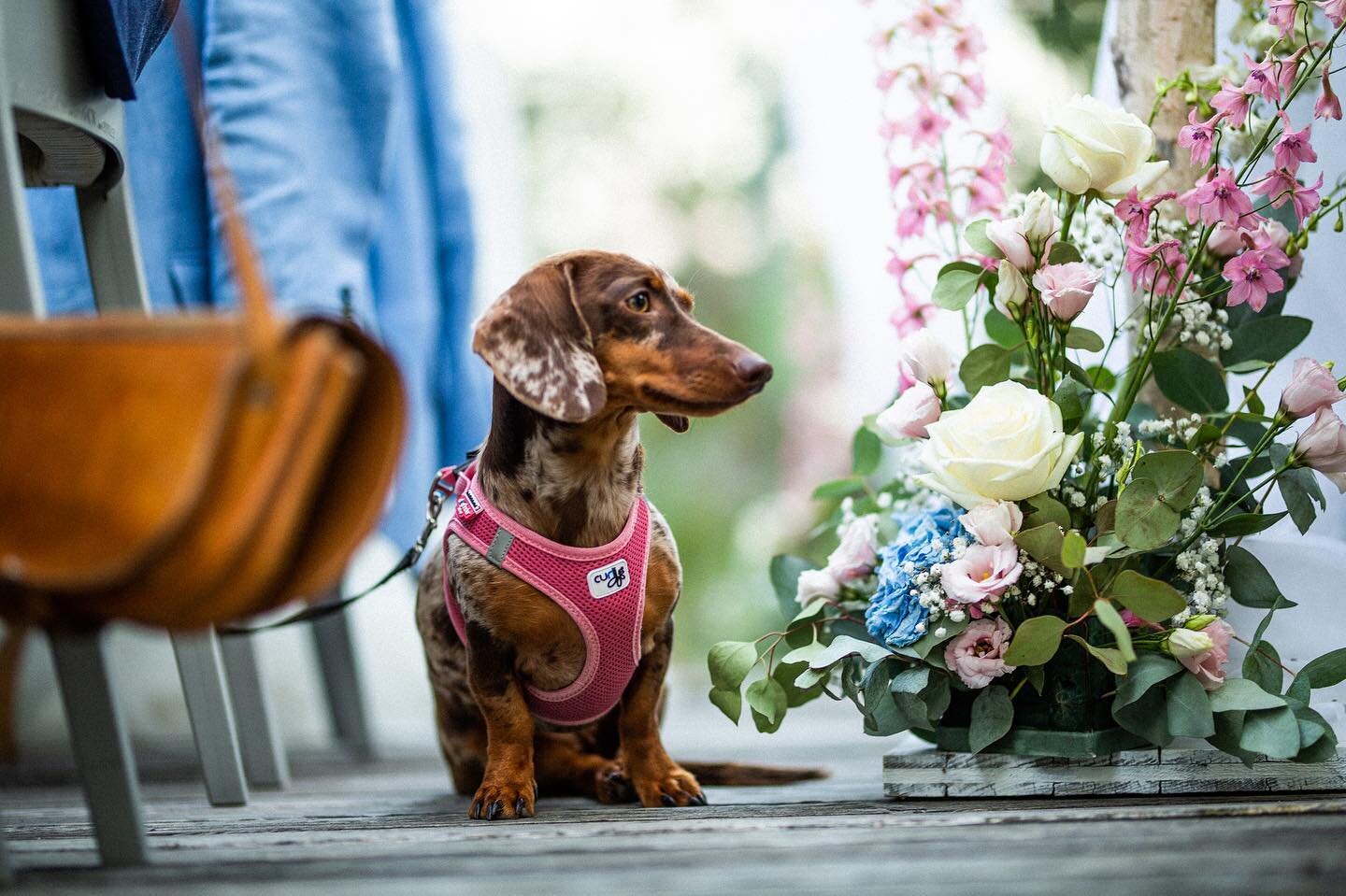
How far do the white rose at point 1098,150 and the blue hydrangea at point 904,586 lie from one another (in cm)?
43

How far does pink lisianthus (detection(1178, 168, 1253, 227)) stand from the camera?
49.7 inches

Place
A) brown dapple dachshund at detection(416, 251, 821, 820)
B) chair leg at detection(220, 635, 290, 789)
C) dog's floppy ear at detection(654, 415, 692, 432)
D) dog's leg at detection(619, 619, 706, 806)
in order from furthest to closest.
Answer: chair leg at detection(220, 635, 290, 789) < dog's floppy ear at detection(654, 415, 692, 432) < dog's leg at detection(619, 619, 706, 806) < brown dapple dachshund at detection(416, 251, 821, 820)

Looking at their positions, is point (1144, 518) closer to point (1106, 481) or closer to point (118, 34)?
point (1106, 481)

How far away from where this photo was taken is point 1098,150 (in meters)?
1.26

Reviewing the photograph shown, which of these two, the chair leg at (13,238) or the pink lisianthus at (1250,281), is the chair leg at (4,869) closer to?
the chair leg at (13,238)

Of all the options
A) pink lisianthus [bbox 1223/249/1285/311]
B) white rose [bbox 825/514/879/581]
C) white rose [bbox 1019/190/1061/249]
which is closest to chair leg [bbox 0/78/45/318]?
white rose [bbox 825/514/879/581]

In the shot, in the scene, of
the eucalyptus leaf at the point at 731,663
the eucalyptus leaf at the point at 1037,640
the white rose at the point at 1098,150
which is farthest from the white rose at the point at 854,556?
the white rose at the point at 1098,150

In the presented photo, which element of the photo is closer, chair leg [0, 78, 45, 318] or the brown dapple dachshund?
chair leg [0, 78, 45, 318]

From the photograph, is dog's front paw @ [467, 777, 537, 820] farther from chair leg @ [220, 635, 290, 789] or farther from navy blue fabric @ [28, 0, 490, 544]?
navy blue fabric @ [28, 0, 490, 544]

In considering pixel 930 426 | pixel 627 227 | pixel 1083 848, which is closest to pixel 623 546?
pixel 930 426

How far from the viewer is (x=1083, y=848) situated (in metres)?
0.91

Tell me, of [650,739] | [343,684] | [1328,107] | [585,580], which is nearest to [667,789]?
[650,739]

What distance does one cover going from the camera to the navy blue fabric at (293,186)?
1.98 metres

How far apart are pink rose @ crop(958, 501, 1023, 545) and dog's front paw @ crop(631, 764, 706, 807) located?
482mm
